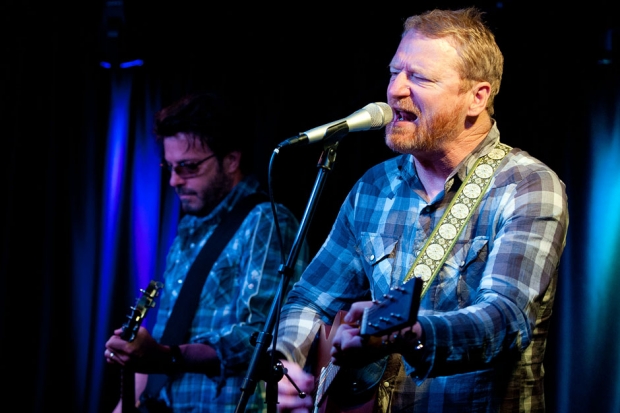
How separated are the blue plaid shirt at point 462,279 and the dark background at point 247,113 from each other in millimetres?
1024

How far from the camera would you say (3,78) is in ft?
14.2

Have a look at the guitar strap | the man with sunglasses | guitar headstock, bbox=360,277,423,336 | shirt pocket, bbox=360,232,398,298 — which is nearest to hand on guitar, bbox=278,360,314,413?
shirt pocket, bbox=360,232,398,298

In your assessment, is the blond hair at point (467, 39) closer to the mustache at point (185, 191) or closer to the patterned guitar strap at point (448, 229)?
the patterned guitar strap at point (448, 229)

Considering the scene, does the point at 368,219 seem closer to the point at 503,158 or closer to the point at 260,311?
the point at 503,158

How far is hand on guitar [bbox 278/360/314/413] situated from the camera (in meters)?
2.34

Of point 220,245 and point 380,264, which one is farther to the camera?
point 220,245

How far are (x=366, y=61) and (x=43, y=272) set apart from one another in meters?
2.29

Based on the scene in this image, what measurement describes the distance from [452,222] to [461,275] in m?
0.18

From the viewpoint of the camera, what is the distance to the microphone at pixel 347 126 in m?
2.08

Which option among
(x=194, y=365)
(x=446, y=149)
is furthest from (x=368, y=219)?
(x=194, y=365)

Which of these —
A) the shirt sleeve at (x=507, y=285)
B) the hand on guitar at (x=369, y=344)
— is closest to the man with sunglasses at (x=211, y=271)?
the shirt sleeve at (x=507, y=285)

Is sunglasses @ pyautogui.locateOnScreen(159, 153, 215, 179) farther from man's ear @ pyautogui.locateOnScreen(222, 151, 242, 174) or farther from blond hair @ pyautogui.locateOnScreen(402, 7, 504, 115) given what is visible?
blond hair @ pyautogui.locateOnScreen(402, 7, 504, 115)

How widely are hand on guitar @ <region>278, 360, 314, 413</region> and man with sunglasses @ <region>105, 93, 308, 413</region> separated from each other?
2.01 feet

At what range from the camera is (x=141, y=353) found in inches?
130
